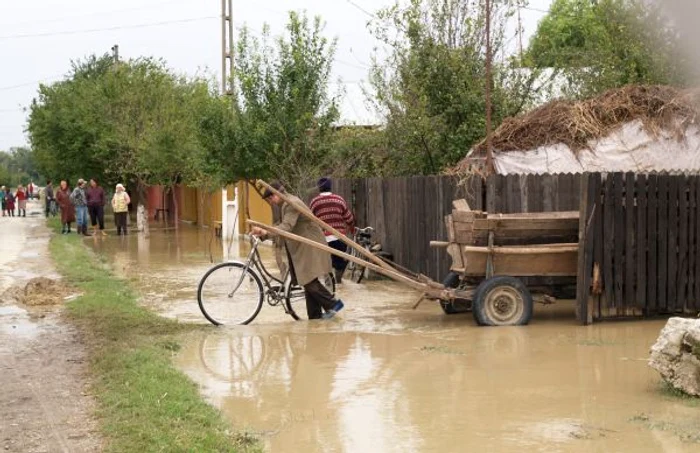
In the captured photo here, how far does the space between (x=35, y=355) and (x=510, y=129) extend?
8.37m

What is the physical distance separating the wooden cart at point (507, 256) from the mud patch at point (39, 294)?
244 inches

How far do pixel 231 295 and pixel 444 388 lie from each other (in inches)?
159

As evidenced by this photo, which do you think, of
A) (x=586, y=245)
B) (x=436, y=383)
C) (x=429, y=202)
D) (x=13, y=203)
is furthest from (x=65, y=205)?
(x=13, y=203)

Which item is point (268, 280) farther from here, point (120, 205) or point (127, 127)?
point (127, 127)

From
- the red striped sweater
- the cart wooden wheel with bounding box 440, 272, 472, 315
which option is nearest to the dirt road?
the red striped sweater

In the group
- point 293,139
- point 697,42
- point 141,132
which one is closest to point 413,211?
point 293,139

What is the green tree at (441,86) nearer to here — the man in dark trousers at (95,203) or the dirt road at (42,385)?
the dirt road at (42,385)

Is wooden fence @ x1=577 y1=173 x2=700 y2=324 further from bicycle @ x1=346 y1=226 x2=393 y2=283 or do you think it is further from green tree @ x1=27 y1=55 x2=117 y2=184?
green tree @ x1=27 y1=55 x2=117 y2=184

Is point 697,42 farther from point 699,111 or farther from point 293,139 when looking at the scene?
point 293,139

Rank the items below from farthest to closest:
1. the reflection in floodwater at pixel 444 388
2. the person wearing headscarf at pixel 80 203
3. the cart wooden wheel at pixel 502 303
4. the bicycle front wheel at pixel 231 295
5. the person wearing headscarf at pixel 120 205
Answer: the person wearing headscarf at pixel 120 205
the person wearing headscarf at pixel 80 203
the bicycle front wheel at pixel 231 295
the cart wooden wheel at pixel 502 303
the reflection in floodwater at pixel 444 388

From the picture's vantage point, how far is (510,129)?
1527cm

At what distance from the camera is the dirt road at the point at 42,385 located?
21.6ft

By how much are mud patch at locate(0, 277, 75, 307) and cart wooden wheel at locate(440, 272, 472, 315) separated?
Result: 5798mm

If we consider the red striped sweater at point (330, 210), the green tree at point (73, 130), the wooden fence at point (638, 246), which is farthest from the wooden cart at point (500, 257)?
the green tree at point (73, 130)
